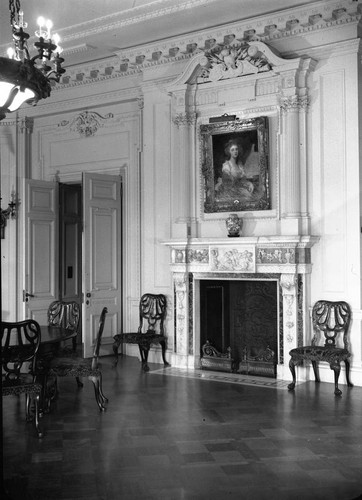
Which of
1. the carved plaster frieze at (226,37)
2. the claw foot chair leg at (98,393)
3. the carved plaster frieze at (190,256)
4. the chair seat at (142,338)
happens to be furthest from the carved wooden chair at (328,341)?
the carved plaster frieze at (226,37)

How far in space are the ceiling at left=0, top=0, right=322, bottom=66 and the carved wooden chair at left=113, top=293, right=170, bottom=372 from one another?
3408 millimetres

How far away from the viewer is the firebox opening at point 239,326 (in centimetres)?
739

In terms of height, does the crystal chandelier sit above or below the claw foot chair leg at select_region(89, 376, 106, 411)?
above

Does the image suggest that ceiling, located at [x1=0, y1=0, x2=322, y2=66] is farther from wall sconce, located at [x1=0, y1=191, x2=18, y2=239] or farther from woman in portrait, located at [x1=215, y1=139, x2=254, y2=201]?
wall sconce, located at [x1=0, y1=191, x2=18, y2=239]

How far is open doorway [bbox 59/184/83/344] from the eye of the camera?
954 cm

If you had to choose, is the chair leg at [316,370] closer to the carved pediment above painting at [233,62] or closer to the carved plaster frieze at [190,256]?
the carved plaster frieze at [190,256]

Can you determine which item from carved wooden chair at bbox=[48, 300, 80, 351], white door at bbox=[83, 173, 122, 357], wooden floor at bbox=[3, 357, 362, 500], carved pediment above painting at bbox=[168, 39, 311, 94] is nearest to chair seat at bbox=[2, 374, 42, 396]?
wooden floor at bbox=[3, 357, 362, 500]

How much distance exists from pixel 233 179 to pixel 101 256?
222 centimetres

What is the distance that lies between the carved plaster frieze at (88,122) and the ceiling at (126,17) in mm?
1149

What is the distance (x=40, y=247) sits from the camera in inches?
351

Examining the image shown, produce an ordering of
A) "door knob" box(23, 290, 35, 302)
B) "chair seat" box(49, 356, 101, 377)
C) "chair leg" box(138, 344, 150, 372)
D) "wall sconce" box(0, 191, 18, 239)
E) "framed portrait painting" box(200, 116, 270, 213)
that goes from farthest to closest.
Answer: "wall sconce" box(0, 191, 18, 239) → "door knob" box(23, 290, 35, 302) → "chair leg" box(138, 344, 150, 372) → "framed portrait painting" box(200, 116, 270, 213) → "chair seat" box(49, 356, 101, 377)

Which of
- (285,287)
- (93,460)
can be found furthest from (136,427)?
(285,287)

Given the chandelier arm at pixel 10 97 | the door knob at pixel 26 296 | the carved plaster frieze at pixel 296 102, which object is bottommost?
the door knob at pixel 26 296

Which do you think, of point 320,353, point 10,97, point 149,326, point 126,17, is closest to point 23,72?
point 10,97
